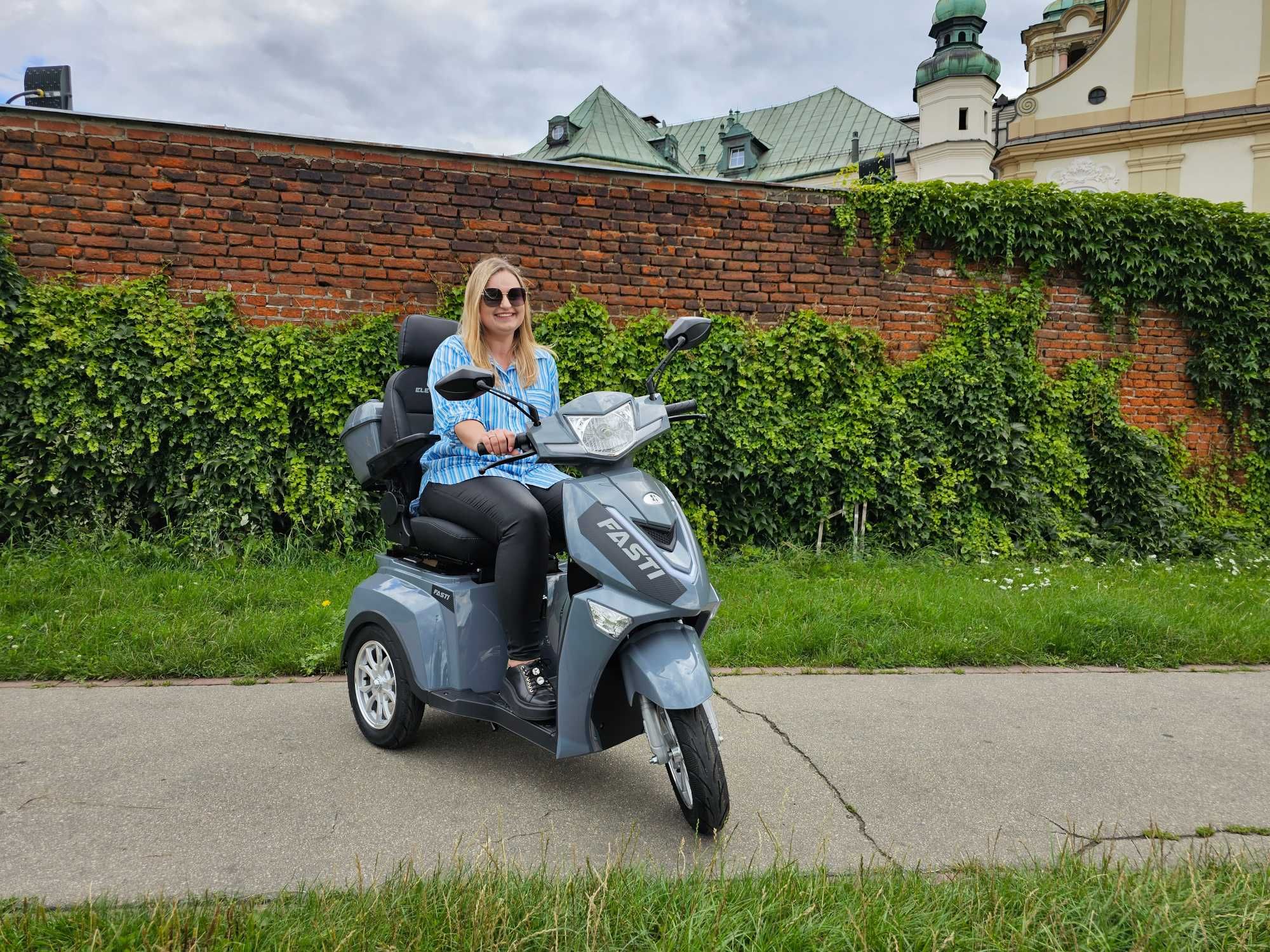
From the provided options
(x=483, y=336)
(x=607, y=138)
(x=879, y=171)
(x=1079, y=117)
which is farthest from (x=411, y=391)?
(x=607, y=138)

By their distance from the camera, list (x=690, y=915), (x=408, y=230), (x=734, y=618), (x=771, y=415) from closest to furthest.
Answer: (x=690, y=915) → (x=734, y=618) → (x=408, y=230) → (x=771, y=415)

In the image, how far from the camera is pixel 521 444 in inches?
112

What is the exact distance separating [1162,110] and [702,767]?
128ft

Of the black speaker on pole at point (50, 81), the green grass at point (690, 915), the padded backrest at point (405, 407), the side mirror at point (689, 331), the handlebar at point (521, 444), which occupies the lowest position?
A: the green grass at point (690, 915)

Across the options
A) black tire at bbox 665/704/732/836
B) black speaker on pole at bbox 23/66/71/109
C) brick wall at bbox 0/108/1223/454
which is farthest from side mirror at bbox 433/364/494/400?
black speaker on pole at bbox 23/66/71/109

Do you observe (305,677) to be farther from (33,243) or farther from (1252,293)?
(1252,293)

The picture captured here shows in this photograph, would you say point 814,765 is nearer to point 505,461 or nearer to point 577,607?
point 577,607

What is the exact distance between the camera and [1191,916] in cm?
205

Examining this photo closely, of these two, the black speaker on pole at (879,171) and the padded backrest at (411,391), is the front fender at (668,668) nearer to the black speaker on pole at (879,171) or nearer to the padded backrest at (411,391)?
the padded backrest at (411,391)

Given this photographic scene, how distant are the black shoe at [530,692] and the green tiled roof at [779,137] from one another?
49.0m

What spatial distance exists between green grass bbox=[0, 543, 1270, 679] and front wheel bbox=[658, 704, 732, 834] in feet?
6.22

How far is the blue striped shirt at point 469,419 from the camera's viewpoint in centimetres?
321

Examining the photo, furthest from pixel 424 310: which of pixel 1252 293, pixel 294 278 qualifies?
pixel 1252 293

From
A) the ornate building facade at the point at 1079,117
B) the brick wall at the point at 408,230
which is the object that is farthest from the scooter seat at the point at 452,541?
the ornate building facade at the point at 1079,117
